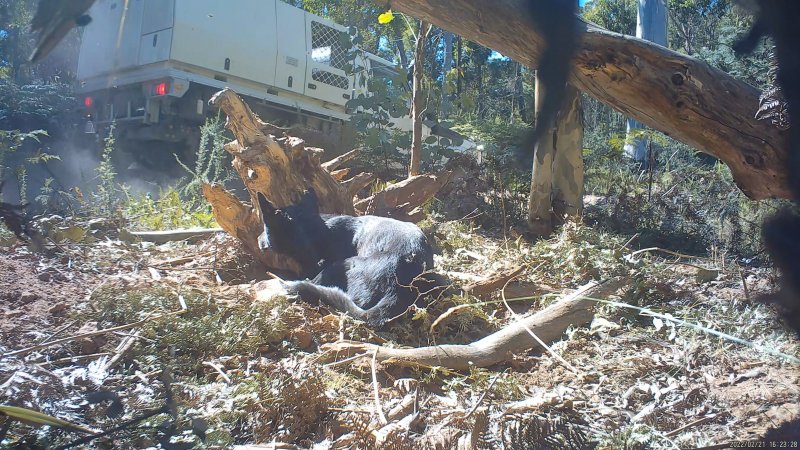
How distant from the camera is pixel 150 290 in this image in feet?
14.0

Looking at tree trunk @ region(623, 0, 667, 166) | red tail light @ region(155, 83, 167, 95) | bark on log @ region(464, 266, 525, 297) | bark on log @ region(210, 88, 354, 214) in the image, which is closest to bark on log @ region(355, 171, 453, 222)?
bark on log @ region(210, 88, 354, 214)

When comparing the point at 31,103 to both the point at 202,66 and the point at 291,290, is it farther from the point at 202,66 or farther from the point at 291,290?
the point at 291,290

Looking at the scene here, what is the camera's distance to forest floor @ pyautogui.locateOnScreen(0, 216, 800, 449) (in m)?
2.62

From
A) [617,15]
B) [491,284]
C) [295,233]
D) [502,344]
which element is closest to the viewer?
[502,344]

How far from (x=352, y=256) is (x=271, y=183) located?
3.58ft

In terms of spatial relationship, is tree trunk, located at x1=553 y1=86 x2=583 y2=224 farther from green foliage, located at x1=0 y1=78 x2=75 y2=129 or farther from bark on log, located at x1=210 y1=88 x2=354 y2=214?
green foliage, located at x1=0 y1=78 x2=75 y2=129

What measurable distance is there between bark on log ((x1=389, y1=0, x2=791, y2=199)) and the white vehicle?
6.04 meters

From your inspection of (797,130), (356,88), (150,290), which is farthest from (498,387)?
Result: (356,88)

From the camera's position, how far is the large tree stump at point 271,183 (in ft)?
18.5

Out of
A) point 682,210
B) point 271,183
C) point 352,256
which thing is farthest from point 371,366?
point 682,210

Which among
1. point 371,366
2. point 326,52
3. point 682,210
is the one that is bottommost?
point 371,366

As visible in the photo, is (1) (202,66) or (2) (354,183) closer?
(2) (354,183)

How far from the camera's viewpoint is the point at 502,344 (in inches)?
149

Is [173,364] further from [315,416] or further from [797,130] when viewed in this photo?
[797,130]
